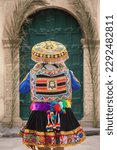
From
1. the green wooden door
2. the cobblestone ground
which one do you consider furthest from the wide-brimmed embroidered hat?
the green wooden door

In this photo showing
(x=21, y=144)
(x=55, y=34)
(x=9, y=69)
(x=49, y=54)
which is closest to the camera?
(x=49, y=54)

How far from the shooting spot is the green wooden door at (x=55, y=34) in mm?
10148

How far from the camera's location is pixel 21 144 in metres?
8.80

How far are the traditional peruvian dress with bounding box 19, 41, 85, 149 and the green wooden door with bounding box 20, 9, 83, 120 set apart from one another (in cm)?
381

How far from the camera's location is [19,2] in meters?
9.87

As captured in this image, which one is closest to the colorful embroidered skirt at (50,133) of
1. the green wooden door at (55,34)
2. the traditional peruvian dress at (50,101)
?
the traditional peruvian dress at (50,101)

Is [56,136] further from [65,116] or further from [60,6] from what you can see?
[60,6]

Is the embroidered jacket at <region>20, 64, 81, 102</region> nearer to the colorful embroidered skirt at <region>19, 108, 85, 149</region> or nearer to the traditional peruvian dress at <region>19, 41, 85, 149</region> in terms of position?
the traditional peruvian dress at <region>19, 41, 85, 149</region>

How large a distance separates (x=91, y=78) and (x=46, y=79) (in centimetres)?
381

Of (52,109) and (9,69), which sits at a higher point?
(9,69)

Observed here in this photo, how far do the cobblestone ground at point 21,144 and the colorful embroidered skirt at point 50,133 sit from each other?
211cm

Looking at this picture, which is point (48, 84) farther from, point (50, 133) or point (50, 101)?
point (50, 133)

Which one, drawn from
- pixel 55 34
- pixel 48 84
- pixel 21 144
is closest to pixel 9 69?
pixel 55 34

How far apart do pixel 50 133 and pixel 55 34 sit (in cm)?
415
